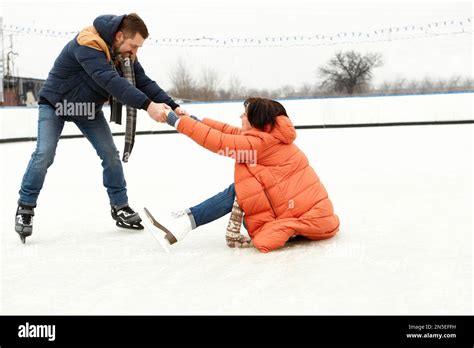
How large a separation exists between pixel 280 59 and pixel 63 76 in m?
14.6

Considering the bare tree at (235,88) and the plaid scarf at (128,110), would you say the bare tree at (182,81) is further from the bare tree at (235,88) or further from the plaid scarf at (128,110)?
the plaid scarf at (128,110)

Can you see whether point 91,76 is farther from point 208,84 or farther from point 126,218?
point 208,84

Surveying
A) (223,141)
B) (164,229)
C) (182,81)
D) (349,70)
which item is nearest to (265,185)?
(223,141)

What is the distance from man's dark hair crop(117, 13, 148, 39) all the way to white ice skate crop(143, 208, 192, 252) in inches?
36.8

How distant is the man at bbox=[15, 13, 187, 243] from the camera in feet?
9.56

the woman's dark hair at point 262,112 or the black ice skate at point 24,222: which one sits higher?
the woman's dark hair at point 262,112

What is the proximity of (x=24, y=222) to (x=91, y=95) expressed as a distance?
74cm

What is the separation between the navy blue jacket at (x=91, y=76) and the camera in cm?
291

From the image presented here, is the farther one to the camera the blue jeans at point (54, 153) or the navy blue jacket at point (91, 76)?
the blue jeans at point (54, 153)

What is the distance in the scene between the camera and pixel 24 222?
3037 millimetres

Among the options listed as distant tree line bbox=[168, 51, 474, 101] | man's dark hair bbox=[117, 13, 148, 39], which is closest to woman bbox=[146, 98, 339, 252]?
man's dark hair bbox=[117, 13, 148, 39]
